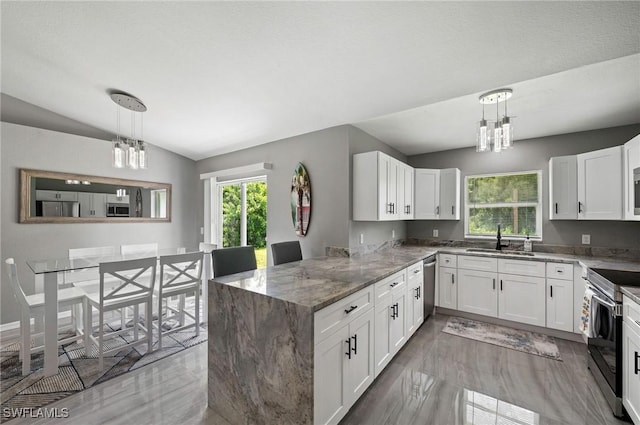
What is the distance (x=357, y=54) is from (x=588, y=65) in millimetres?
1661

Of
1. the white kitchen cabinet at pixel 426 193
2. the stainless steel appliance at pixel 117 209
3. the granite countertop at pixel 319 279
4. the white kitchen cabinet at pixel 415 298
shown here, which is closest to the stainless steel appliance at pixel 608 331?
the granite countertop at pixel 319 279

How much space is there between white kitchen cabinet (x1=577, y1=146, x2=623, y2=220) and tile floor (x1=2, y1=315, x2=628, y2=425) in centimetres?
154

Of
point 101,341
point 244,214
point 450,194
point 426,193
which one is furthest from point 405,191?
point 101,341

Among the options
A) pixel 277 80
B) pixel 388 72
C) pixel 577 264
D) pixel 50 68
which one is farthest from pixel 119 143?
pixel 577 264

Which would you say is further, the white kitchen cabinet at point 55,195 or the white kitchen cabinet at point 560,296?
the white kitchen cabinet at point 55,195

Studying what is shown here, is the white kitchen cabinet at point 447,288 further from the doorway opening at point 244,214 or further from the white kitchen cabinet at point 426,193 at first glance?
the doorway opening at point 244,214

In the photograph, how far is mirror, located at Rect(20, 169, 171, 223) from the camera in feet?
11.5

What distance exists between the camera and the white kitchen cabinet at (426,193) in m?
4.21

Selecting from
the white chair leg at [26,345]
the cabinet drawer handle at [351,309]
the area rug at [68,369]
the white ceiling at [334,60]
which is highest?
the white ceiling at [334,60]

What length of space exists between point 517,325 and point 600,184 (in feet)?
6.07

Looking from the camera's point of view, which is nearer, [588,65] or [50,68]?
[588,65]

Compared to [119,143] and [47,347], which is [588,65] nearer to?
[119,143]

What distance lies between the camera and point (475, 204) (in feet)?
13.8

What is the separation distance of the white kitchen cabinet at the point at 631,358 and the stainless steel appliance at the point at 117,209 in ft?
19.1
